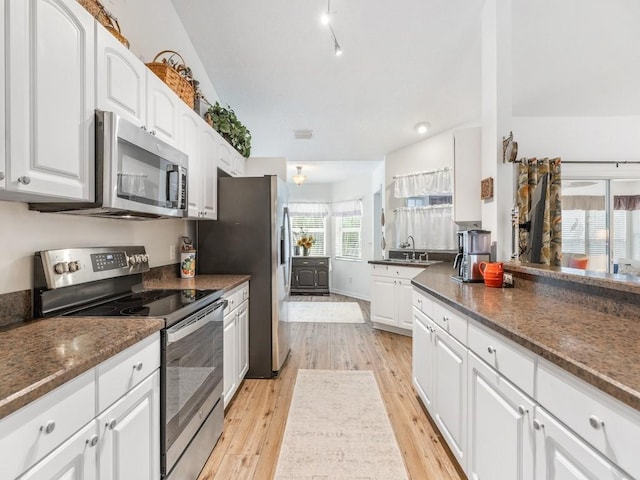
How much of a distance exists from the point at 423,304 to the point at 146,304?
66.7 inches

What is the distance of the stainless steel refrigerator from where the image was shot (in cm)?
289

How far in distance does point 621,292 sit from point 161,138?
2.35m

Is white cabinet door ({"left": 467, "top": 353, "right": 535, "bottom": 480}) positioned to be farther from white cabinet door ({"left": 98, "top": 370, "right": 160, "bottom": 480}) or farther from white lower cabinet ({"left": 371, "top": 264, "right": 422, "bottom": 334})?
white lower cabinet ({"left": 371, "top": 264, "right": 422, "bottom": 334})

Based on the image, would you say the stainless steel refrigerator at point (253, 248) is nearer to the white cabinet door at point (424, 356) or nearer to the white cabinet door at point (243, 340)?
the white cabinet door at point (243, 340)

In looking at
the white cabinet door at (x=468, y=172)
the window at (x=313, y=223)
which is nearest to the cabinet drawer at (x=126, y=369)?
the white cabinet door at (x=468, y=172)

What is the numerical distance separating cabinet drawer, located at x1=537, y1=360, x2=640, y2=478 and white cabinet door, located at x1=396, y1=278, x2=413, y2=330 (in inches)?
121

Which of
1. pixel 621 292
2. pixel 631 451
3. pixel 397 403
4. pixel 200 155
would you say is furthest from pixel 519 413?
pixel 200 155

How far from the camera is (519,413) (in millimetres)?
1112

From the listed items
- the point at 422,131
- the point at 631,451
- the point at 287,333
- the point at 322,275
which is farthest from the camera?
the point at 322,275

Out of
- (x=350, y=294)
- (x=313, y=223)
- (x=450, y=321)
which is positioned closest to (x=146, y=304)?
(x=450, y=321)

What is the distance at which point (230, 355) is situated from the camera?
7.72 feet

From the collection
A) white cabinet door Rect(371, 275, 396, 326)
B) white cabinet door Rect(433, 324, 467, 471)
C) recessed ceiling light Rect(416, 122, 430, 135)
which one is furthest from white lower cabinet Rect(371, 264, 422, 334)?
white cabinet door Rect(433, 324, 467, 471)

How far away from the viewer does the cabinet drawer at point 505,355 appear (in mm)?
1079

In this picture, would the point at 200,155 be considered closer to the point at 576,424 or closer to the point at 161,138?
the point at 161,138
